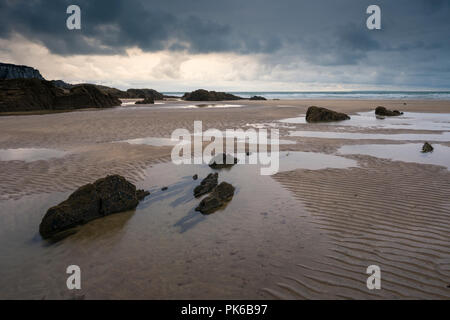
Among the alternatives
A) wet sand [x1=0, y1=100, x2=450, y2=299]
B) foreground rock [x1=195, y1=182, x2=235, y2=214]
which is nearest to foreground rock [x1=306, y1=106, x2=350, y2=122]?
wet sand [x1=0, y1=100, x2=450, y2=299]

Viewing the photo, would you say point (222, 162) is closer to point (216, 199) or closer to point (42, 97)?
point (216, 199)

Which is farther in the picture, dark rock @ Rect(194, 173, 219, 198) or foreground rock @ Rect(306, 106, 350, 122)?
foreground rock @ Rect(306, 106, 350, 122)

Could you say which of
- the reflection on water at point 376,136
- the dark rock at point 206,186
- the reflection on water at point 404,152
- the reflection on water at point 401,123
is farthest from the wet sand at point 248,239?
the reflection on water at point 401,123

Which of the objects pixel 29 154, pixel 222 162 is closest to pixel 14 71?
pixel 29 154

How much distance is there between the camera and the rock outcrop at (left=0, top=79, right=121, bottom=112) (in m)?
27.9

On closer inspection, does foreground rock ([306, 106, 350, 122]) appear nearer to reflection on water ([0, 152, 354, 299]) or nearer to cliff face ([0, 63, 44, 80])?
reflection on water ([0, 152, 354, 299])

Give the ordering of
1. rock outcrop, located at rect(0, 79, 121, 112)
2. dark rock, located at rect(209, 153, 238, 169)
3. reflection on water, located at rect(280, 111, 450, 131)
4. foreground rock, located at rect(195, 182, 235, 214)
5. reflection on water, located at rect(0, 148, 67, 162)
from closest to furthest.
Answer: foreground rock, located at rect(195, 182, 235, 214)
dark rock, located at rect(209, 153, 238, 169)
reflection on water, located at rect(0, 148, 67, 162)
reflection on water, located at rect(280, 111, 450, 131)
rock outcrop, located at rect(0, 79, 121, 112)

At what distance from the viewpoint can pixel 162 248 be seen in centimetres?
406

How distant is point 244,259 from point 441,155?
9.57m

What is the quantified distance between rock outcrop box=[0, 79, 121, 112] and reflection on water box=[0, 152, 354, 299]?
29035mm

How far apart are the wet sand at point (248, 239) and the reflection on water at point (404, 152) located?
1265mm

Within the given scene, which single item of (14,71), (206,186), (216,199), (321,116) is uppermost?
(14,71)

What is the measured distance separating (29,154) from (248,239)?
9784 millimetres

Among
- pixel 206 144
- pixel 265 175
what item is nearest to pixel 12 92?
pixel 206 144
